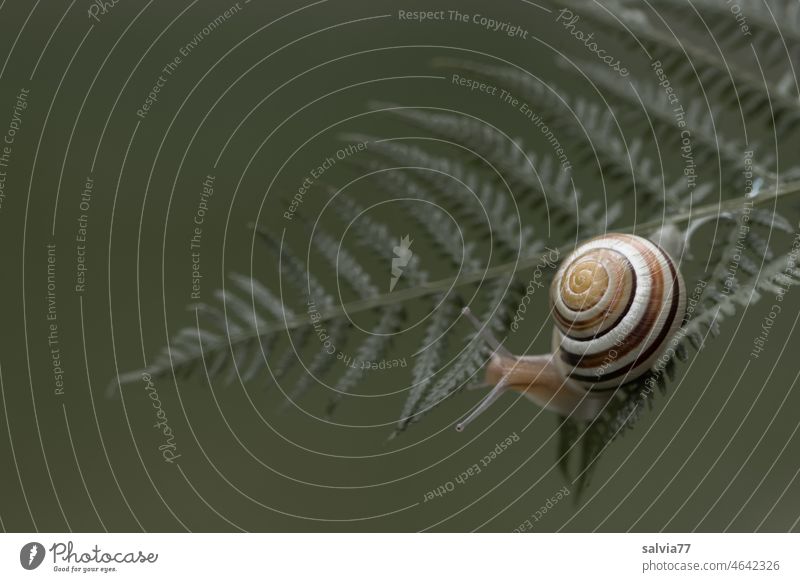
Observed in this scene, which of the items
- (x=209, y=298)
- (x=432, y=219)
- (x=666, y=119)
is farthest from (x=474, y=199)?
(x=209, y=298)

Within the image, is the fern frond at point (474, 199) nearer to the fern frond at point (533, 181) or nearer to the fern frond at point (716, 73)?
the fern frond at point (533, 181)

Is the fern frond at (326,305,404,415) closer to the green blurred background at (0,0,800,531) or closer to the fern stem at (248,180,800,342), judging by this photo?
the fern stem at (248,180,800,342)

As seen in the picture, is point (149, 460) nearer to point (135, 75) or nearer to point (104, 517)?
point (104, 517)

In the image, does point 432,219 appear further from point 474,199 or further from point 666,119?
point 666,119

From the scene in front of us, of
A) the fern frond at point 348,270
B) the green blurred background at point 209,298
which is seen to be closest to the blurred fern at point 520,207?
the fern frond at point 348,270

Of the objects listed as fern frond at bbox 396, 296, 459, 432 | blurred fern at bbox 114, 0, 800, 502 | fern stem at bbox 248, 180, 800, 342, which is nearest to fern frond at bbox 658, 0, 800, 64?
blurred fern at bbox 114, 0, 800, 502

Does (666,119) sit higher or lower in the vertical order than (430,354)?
higher
